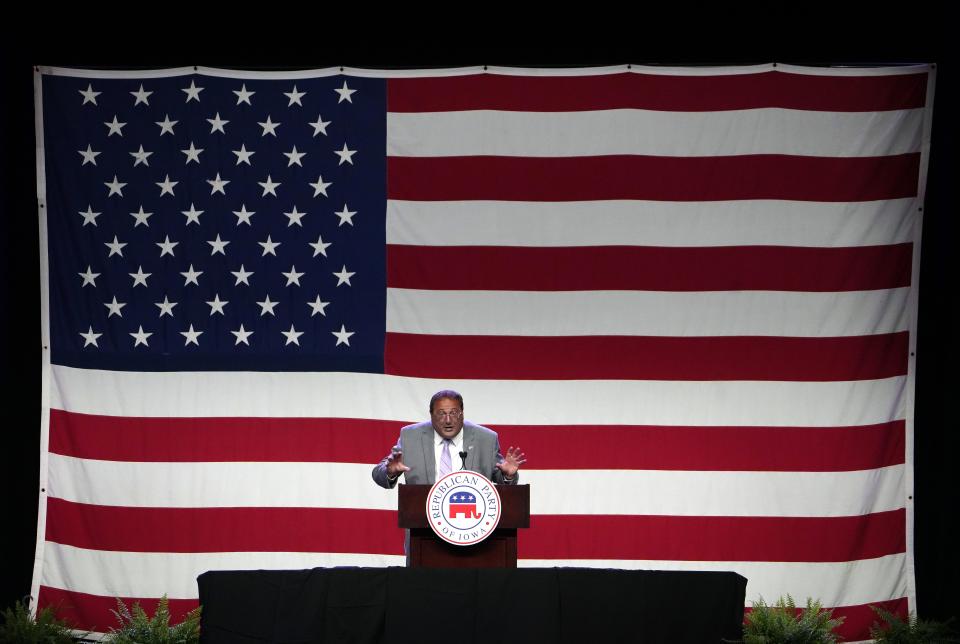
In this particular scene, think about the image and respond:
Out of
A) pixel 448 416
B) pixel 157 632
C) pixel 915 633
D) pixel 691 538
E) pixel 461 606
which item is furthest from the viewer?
pixel 691 538

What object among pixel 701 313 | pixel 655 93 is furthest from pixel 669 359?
pixel 655 93

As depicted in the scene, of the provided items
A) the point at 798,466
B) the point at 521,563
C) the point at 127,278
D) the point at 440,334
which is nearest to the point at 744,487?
the point at 798,466

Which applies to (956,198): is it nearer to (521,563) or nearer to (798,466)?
(798,466)

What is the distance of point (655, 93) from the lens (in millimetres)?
5340

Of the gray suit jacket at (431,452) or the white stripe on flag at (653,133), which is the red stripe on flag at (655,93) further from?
the gray suit jacket at (431,452)

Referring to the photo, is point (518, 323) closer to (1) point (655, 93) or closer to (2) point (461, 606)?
(1) point (655, 93)

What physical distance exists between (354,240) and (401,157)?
49cm

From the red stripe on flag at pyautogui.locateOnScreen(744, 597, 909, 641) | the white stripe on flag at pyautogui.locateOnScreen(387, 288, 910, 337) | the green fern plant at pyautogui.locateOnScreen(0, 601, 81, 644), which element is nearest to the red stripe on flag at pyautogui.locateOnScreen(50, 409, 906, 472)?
the white stripe on flag at pyautogui.locateOnScreen(387, 288, 910, 337)

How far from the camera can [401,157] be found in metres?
Result: 5.36

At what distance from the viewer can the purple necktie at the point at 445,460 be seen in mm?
4219

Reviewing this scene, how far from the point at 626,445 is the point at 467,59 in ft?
7.11

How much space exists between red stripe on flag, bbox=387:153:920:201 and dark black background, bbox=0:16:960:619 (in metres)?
0.32

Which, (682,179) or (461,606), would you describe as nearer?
(461,606)

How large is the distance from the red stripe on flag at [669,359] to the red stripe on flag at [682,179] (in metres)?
0.73
